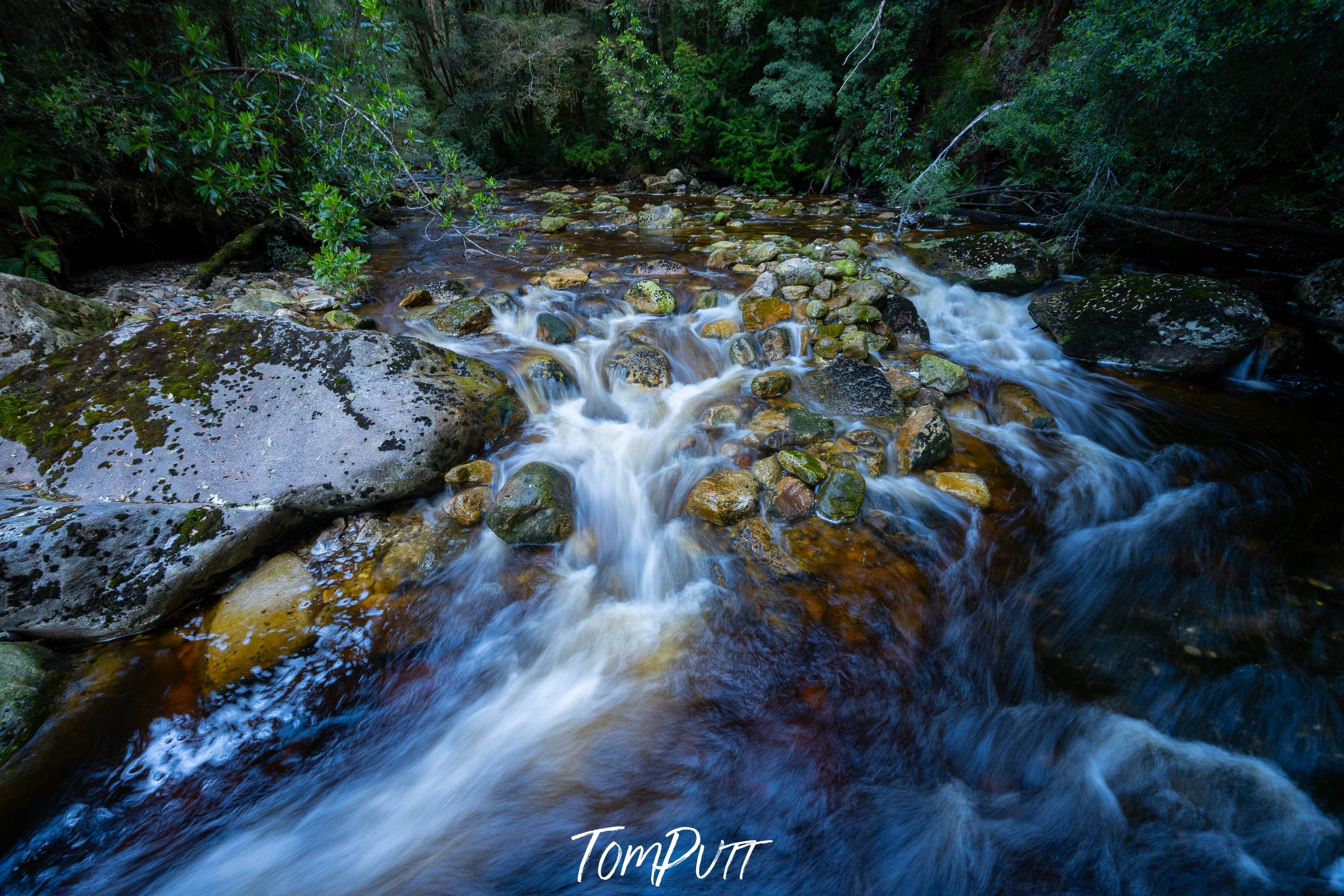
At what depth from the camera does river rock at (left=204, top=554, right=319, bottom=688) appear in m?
2.84

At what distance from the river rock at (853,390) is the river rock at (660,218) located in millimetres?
7320

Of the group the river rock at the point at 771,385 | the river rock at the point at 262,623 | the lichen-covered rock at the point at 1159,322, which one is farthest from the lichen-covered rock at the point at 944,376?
the river rock at the point at 262,623

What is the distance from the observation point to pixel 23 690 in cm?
248

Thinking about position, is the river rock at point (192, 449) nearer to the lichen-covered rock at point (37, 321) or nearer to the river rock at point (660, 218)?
the lichen-covered rock at point (37, 321)

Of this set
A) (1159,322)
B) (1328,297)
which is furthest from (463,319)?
(1328,297)

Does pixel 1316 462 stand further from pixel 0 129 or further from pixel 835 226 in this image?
pixel 0 129

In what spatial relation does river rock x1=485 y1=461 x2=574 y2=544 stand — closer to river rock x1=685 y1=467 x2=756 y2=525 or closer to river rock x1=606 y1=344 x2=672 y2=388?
river rock x1=685 y1=467 x2=756 y2=525

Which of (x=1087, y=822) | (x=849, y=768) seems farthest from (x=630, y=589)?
(x=1087, y=822)

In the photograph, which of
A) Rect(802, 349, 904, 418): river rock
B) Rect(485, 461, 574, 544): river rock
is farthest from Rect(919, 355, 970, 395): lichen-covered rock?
Rect(485, 461, 574, 544): river rock

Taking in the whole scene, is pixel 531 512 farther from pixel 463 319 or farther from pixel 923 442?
pixel 463 319

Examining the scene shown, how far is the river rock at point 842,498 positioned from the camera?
3.88 m

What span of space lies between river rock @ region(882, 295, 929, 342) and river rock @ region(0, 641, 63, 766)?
7370 millimetres

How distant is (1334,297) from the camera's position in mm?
5617

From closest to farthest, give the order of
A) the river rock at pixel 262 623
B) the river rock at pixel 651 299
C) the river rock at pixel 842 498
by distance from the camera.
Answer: the river rock at pixel 262 623 → the river rock at pixel 842 498 → the river rock at pixel 651 299
